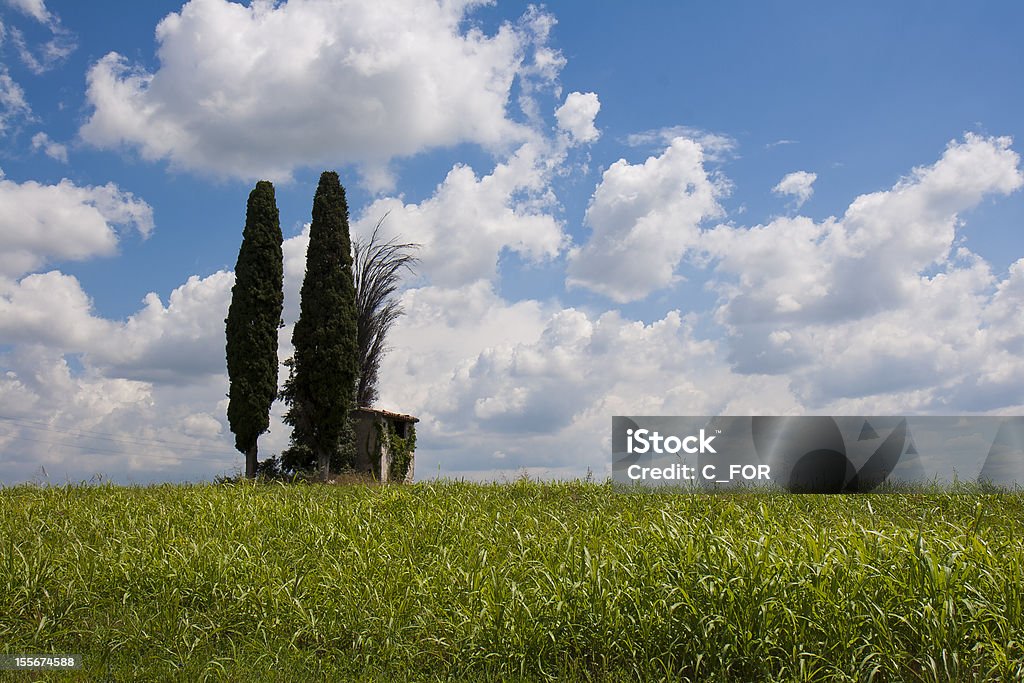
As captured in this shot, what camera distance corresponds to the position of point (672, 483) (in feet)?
37.7

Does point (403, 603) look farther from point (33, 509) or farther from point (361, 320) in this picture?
point (361, 320)

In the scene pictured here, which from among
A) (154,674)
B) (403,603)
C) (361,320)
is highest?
(361,320)

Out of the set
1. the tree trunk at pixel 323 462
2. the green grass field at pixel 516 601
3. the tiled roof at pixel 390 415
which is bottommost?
the green grass field at pixel 516 601

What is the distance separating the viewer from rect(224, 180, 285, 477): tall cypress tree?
2064 cm

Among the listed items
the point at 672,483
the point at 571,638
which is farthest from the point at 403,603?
the point at 672,483

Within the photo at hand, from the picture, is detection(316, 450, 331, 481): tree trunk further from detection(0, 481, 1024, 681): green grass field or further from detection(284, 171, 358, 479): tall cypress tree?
detection(0, 481, 1024, 681): green grass field

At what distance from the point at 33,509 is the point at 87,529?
76.1 inches

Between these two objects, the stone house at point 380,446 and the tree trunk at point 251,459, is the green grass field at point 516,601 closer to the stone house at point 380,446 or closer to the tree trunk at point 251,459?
the tree trunk at point 251,459

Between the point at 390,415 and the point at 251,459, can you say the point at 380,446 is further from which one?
the point at 251,459

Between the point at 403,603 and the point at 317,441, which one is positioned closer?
the point at 403,603

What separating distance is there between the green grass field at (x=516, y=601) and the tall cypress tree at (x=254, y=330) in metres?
11.9

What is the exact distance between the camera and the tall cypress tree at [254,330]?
67.7 ft

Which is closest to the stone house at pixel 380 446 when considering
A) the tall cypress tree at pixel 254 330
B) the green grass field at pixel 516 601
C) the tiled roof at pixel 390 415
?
the tiled roof at pixel 390 415

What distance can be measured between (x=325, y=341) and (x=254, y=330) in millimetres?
1941
